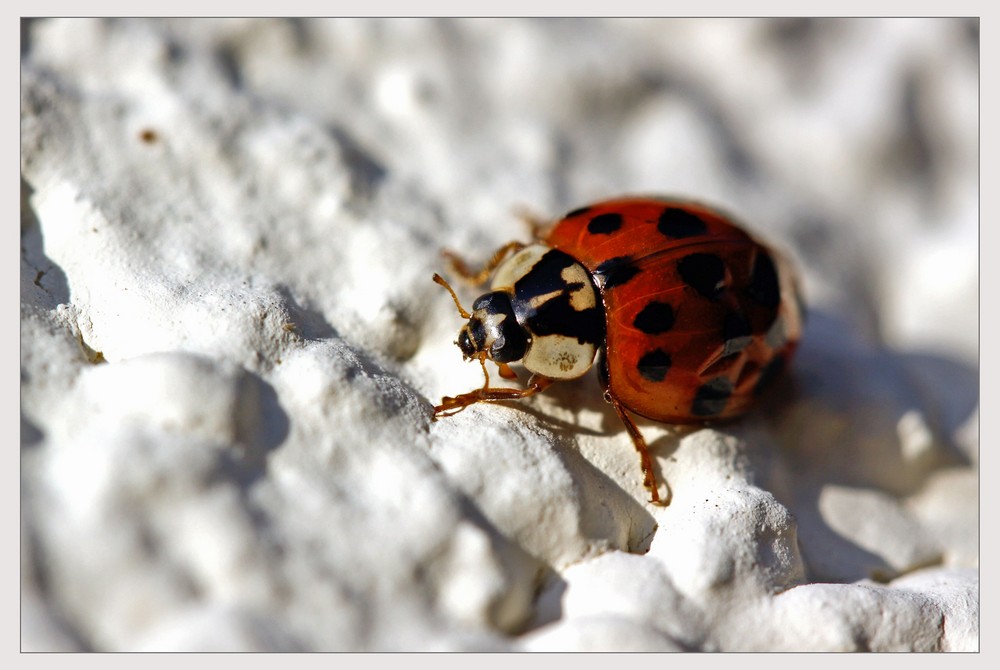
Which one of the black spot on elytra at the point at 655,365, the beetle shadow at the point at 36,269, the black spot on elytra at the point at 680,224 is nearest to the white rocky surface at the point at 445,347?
the beetle shadow at the point at 36,269

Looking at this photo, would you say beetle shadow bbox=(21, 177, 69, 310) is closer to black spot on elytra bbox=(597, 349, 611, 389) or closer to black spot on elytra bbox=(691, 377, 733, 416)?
black spot on elytra bbox=(597, 349, 611, 389)

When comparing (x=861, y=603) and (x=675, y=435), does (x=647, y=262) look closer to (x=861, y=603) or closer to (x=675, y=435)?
(x=675, y=435)

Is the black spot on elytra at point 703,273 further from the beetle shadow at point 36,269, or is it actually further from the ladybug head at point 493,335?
the beetle shadow at point 36,269

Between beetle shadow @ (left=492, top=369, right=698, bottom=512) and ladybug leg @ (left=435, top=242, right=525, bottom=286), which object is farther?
ladybug leg @ (left=435, top=242, right=525, bottom=286)

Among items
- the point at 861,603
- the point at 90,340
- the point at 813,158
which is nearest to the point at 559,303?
the point at 861,603

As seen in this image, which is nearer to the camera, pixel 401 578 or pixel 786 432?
pixel 401 578

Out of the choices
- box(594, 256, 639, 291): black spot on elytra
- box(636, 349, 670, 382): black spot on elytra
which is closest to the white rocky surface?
box(636, 349, 670, 382): black spot on elytra
